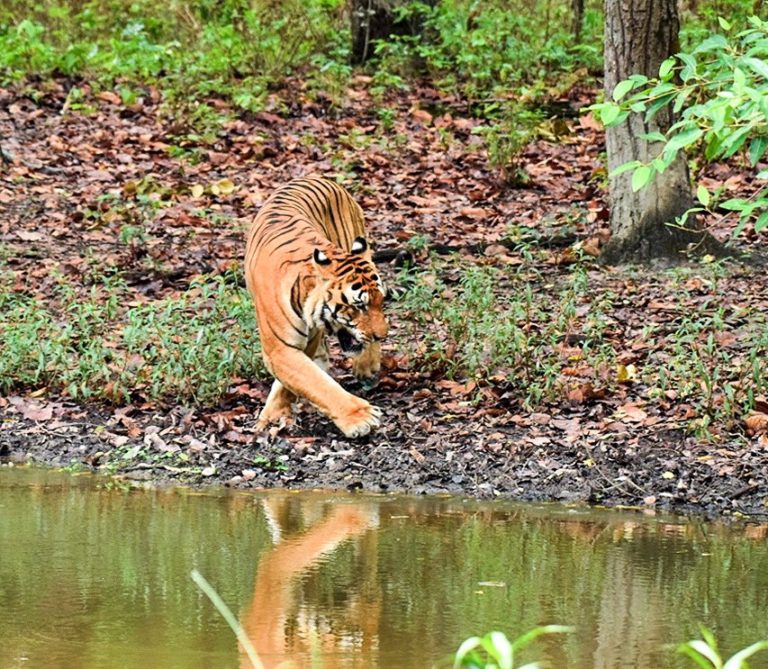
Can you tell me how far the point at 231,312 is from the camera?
7.58 m

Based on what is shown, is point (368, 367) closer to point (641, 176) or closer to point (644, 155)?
point (644, 155)

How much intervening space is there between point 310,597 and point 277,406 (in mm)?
2698

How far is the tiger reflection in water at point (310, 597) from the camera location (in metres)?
3.54

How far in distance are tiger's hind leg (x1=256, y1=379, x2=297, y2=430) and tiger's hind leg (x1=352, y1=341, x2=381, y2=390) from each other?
1.69 ft

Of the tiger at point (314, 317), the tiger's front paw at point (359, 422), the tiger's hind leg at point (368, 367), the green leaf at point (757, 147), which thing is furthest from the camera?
the tiger's hind leg at point (368, 367)

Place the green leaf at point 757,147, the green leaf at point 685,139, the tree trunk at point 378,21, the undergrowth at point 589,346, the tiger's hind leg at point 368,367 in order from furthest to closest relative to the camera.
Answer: the tree trunk at point 378,21, the tiger's hind leg at point 368,367, the undergrowth at point 589,346, the green leaf at point 757,147, the green leaf at point 685,139

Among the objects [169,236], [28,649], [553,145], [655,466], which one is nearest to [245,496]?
[655,466]

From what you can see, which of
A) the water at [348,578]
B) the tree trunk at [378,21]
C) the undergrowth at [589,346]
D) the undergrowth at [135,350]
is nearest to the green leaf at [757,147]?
the water at [348,578]

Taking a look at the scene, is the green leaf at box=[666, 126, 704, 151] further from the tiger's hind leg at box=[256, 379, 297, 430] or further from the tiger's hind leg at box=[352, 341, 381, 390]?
the tiger's hind leg at box=[352, 341, 381, 390]

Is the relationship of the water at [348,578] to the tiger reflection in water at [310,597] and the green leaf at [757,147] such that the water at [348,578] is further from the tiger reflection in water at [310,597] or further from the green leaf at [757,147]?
the green leaf at [757,147]

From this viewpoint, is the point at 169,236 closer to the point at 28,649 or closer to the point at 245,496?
the point at 245,496

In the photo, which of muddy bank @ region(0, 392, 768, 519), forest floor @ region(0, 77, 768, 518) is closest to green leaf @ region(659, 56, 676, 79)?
forest floor @ region(0, 77, 768, 518)

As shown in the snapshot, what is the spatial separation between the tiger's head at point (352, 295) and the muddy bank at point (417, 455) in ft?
1.67

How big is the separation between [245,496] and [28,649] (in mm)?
2258
